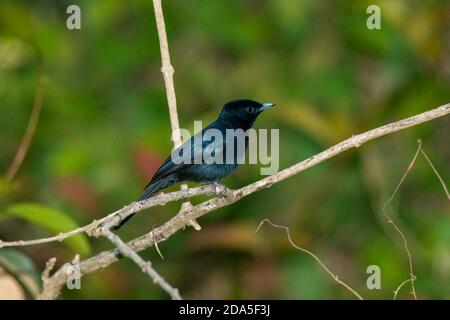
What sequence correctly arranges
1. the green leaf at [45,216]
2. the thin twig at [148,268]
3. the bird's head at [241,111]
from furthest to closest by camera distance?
the bird's head at [241,111]
the green leaf at [45,216]
the thin twig at [148,268]

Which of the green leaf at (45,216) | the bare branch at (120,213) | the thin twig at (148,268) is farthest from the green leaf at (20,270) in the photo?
the thin twig at (148,268)

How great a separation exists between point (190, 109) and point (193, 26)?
0.72 metres

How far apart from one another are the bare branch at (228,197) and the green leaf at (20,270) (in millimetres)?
383

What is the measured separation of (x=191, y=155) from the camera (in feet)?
14.1

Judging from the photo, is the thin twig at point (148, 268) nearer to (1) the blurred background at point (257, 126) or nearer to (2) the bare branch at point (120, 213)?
(2) the bare branch at point (120, 213)

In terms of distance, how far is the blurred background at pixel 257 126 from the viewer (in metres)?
5.79

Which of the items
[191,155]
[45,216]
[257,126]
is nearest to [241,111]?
[191,155]

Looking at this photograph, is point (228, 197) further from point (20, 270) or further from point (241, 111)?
point (241, 111)

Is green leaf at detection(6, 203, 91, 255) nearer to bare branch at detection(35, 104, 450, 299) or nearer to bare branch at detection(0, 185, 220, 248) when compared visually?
bare branch at detection(35, 104, 450, 299)

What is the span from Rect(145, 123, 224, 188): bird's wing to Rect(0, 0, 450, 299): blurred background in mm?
1128

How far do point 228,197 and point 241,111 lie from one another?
192cm

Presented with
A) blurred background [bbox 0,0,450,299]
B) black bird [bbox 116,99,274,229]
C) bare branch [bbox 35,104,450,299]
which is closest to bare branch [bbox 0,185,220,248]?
bare branch [bbox 35,104,450,299]

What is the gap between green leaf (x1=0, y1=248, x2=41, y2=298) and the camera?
368 cm

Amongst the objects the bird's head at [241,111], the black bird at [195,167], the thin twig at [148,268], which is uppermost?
the bird's head at [241,111]
